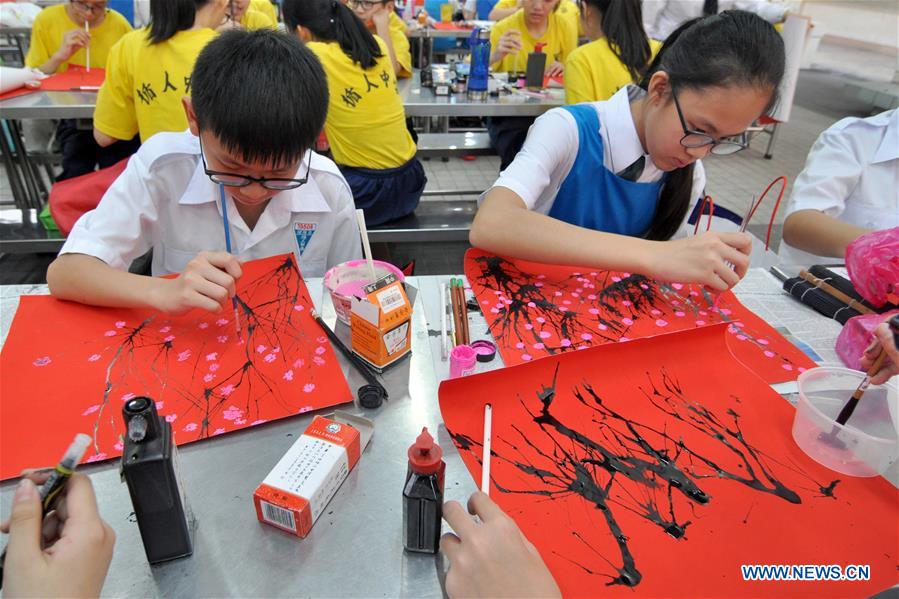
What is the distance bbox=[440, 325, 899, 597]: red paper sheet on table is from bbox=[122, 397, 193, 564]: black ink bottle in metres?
0.33

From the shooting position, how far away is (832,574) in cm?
60

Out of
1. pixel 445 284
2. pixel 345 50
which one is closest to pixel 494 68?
pixel 345 50

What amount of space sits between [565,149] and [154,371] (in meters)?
0.96

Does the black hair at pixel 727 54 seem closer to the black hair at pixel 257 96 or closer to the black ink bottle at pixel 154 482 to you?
the black hair at pixel 257 96

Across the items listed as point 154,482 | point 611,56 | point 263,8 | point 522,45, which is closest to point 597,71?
point 611,56

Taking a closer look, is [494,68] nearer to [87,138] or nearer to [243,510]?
[87,138]

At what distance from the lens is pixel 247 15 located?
3496 mm

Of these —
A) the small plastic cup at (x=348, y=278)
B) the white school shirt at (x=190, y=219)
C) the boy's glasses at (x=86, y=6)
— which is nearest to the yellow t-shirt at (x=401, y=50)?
the boy's glasses at (x=86, y=6)

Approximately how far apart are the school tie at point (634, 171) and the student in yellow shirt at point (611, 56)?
122 cm

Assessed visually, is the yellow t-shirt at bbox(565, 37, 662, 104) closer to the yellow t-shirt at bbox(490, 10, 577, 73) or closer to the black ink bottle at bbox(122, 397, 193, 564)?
the yellow t-shirt at bbox(490, 10, 577, 73)

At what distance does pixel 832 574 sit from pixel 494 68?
3.30m

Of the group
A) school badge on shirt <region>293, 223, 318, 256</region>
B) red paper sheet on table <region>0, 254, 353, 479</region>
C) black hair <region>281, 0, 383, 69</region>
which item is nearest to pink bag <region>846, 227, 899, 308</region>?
red paper sheet on table <region>0, 254, 353, 479</region>

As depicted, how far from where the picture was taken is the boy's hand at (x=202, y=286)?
34.0 inches

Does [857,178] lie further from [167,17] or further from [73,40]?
[73,40]
